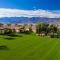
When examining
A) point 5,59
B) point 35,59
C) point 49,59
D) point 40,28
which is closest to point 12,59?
point 5,59

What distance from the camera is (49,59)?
23.5 meters

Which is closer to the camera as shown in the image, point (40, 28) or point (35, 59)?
point (35, 59)

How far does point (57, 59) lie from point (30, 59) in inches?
116

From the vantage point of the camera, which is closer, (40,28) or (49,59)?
(49,59)

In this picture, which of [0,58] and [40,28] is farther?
[40,28]

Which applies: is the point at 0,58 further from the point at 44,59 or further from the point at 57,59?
the point at 57,59

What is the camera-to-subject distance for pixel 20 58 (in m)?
23.3

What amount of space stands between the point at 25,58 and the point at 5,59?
2.24m

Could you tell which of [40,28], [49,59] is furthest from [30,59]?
[40,28]

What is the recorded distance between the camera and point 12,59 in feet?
74.1

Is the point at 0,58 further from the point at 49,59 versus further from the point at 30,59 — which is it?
the point at 49,59

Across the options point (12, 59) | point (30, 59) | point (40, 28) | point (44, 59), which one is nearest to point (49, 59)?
point (44, 59)

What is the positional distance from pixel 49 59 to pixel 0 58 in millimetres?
5105

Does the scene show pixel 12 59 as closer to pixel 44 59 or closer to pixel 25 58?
pixel 25 58
